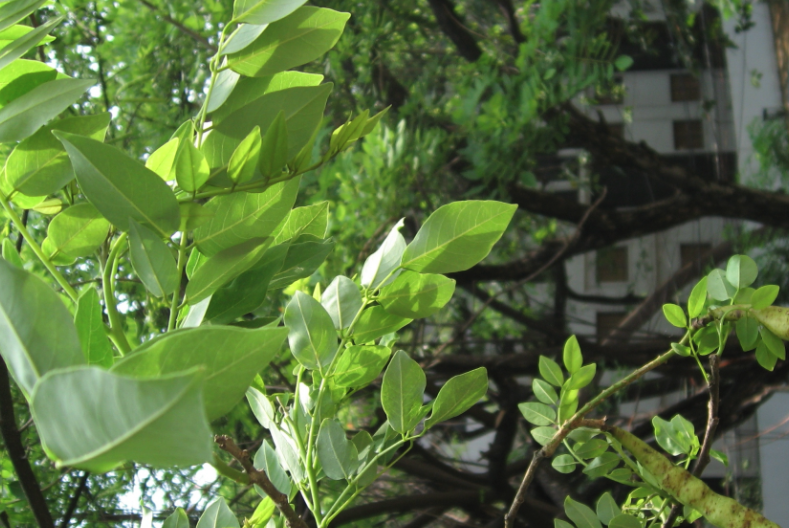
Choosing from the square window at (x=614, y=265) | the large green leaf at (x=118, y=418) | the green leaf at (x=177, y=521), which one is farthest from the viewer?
the square window at (x=614, y=265)

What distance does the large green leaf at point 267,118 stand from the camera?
0.12 metres

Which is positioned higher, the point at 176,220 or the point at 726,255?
the point at 176,220

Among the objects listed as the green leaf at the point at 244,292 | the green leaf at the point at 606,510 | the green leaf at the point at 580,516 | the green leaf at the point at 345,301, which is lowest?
the green leaf at the point at 606,510

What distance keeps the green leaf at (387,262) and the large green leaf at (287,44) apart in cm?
4

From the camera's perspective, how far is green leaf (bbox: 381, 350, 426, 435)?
14cm

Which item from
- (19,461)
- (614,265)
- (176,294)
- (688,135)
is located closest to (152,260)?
(176,294)

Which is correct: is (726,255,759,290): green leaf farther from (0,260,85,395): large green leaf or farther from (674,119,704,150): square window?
(674,119,704,150): square window

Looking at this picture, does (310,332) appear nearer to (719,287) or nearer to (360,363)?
(360,363)

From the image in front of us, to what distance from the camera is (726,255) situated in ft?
3.43

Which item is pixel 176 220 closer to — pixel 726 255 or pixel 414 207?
pixel 414 207

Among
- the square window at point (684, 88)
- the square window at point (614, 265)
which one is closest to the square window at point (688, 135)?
A: the square window at point (684, 88)

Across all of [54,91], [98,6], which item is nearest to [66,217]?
[54,91]

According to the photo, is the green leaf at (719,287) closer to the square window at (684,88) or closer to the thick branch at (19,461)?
the thick branch at (19,461)

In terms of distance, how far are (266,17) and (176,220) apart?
39 mm
